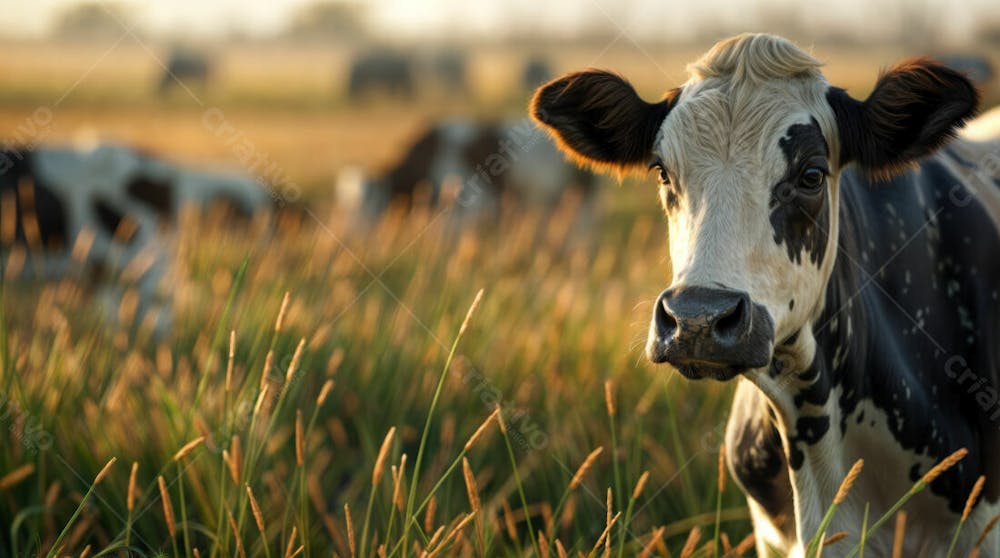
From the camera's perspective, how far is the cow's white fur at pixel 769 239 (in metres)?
2.69

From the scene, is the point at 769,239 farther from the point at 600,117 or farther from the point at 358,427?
the point at 358,427

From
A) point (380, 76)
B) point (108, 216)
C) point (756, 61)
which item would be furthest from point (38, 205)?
point (380, 76)

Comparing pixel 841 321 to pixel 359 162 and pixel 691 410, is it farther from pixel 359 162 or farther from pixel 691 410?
pixel 359 162

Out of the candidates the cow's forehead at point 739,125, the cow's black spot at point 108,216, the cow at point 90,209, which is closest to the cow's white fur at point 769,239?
the cow's forehead at point 739,125

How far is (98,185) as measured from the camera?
857cm

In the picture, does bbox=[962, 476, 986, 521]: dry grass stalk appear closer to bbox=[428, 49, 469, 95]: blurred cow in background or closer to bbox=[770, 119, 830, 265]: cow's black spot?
bbox=[770, 119, 830, 265]: cow's black spot

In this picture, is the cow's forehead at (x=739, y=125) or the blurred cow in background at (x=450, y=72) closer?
the cow's forehead at (x=739, y=125)

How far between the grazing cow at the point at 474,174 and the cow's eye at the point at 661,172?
30.0ft

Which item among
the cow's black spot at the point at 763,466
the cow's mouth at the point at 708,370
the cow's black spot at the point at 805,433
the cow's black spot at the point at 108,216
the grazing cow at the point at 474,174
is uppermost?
the cow's mouth at the point at 708,370

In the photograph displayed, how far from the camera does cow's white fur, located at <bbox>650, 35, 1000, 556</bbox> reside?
2691mm

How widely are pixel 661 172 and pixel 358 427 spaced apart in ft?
7.61

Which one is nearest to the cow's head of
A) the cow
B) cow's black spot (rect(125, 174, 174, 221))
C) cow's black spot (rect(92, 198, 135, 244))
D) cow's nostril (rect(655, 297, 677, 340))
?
cow's nostril (rect(655, 297, 677, 340))

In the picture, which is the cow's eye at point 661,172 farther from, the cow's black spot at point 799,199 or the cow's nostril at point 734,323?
the cow's nostril at point 734,323

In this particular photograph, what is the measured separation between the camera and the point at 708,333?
249 centimetres
